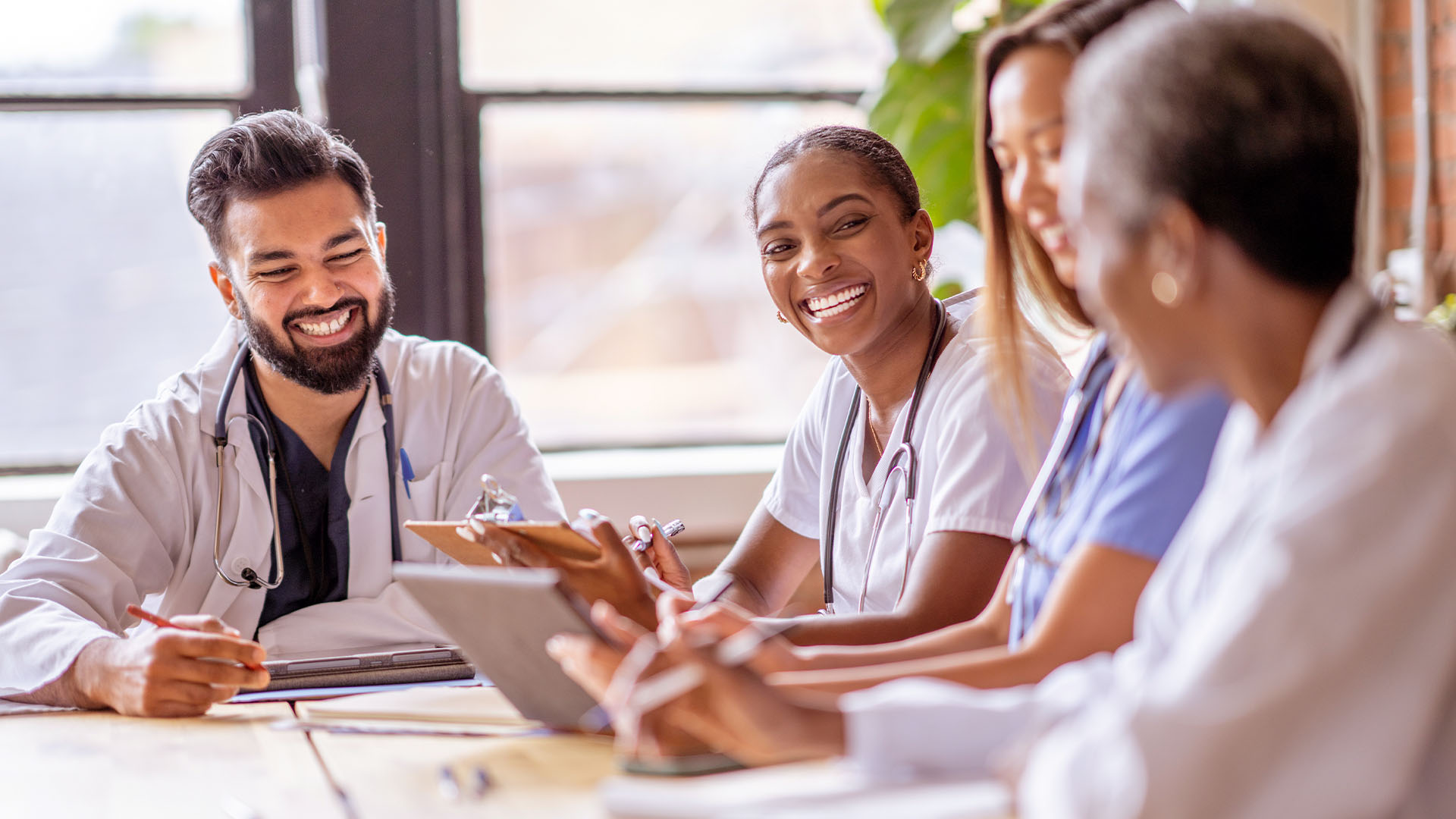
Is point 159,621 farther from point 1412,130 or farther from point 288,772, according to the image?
point 1412,130

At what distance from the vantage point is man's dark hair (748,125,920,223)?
203 centimetres

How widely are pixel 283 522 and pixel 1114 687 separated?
1.52 m

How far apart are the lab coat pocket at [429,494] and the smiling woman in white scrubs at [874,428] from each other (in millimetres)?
459

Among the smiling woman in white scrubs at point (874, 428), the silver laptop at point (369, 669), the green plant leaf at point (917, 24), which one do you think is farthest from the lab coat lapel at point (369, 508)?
the green plant leaf at point (917, 24)

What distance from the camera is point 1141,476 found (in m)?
1.22

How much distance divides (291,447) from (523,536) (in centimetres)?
75

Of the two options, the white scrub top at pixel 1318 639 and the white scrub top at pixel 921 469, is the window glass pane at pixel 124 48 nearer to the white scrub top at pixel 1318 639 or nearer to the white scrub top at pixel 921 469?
the white scrub top at pixel 921 469

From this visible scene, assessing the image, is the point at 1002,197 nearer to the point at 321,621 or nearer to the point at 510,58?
the point at 321,621

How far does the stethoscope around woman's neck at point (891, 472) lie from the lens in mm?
1908

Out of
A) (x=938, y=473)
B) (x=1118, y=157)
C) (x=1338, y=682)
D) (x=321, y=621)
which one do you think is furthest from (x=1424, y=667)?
(x=321, y=621)

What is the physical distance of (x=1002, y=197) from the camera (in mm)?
1590

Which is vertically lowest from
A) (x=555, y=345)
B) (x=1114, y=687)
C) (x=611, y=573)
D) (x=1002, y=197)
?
(x=555, y=345)

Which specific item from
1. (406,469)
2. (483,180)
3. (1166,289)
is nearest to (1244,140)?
(1166,289)

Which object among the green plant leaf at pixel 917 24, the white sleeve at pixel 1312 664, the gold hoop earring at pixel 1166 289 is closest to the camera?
the white sleeve at pixel 1312 664
